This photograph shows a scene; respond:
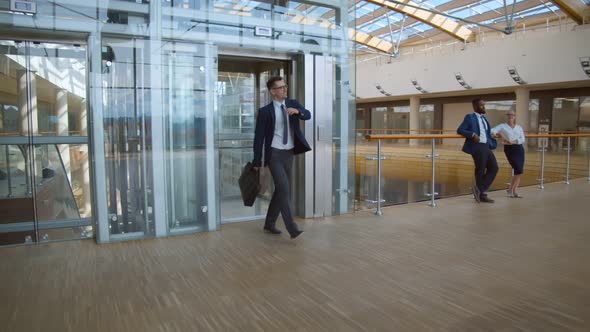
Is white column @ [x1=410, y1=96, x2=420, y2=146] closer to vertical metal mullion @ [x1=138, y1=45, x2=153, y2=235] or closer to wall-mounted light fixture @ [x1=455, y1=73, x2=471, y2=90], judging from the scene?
wall-mounted light fixture @ [x1=455, y1=73, x2=471, y2=90]

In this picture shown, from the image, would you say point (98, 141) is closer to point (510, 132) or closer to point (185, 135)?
point (185, 135)

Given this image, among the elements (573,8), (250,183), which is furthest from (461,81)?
(250,183)

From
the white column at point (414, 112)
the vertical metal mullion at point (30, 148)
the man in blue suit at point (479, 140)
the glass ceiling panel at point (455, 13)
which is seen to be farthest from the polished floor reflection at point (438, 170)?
the white column at point (414, 112)

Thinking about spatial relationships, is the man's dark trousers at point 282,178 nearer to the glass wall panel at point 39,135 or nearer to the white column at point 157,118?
the white column at point 157,118

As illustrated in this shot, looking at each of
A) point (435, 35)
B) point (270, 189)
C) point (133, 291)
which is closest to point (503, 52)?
point (435, 35)

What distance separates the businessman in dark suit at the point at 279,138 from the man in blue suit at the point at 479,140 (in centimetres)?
281

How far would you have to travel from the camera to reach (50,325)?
7.58 ft

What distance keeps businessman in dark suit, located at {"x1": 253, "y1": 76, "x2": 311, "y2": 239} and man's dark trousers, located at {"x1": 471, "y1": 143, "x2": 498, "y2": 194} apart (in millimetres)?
2993

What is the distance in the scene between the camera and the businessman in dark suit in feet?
13.0

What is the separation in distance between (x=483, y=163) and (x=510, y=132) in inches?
A: 25.2

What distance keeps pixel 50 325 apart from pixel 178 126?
228 centimetres

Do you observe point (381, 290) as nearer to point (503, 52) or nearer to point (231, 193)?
point (231, 193)

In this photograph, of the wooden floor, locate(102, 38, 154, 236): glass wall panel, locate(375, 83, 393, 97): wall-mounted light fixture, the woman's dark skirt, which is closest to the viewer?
the wooden floor

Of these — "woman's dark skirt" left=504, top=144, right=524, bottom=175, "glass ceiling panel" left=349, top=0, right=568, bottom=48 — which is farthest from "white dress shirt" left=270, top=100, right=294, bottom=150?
"glass ceiling panel" left=349, top=0, right=568, bottom=48
